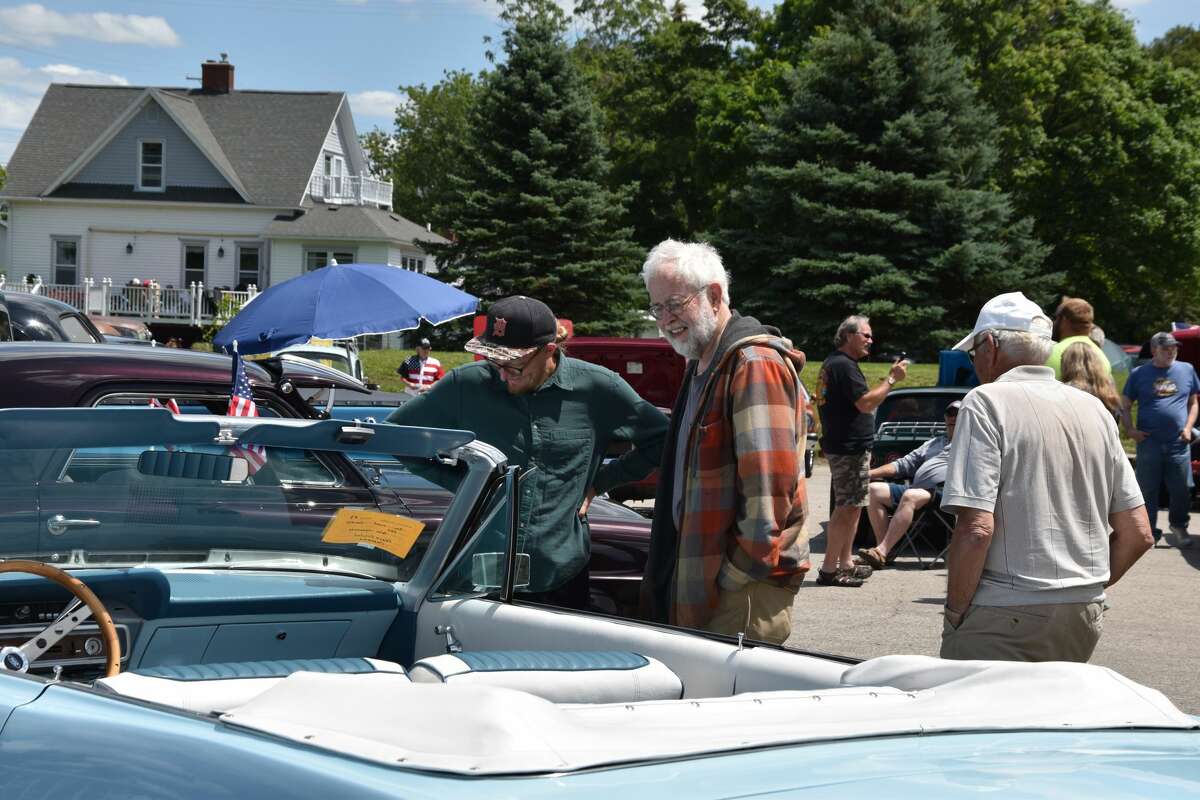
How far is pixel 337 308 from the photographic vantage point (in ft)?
37.7

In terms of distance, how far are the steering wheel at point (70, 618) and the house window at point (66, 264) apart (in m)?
45.7

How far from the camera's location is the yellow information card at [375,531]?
392 cm

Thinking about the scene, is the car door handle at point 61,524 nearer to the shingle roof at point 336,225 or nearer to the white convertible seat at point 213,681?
the white convertible seat at point 213,681

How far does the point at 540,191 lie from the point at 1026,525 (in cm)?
3337

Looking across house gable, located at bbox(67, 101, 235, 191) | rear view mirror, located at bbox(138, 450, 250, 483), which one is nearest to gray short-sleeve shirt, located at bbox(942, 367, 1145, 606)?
rear view mirror, located at bbox(138, 450, 250, 483)

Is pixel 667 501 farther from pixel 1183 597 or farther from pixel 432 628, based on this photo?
pixel 1183 597

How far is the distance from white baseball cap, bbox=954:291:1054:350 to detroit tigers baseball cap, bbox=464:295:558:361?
1.42m

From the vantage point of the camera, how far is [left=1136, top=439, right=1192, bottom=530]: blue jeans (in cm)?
1093

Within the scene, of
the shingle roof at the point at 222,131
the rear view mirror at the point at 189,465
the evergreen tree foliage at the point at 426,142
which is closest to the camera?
the rear view mirror at the point at 189,465

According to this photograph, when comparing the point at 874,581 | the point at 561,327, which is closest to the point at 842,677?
the point at 561,327

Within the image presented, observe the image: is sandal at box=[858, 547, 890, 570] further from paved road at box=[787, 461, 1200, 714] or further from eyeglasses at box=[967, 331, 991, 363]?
eyeglasses at box=[967, 331, 991, 363]

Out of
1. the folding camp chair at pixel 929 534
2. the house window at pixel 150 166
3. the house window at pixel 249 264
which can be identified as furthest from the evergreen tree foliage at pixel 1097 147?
the folding camp chair at pixel 929 534

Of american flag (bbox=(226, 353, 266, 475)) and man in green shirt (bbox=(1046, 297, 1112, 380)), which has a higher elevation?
man in green shirt (bbox=(1046, 297, 1112, 380))

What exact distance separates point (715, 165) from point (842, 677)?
42839mm
